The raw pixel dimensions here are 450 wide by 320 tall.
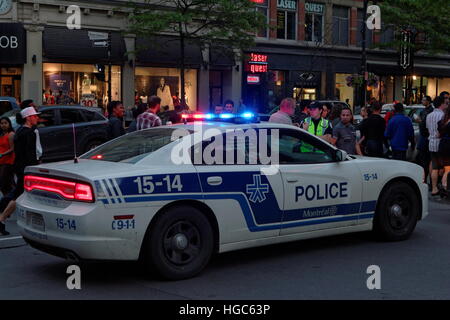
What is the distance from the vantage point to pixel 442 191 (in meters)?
12.3

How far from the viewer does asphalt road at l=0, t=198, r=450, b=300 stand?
609 cm

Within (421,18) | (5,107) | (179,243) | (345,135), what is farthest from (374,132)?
(421,18)

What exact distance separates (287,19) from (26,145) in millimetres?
→ 28558

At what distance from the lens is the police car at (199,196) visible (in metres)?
6.18

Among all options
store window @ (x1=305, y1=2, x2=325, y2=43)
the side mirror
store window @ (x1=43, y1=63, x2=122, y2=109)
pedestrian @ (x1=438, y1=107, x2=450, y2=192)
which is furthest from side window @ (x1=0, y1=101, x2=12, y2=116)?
store window @ (x1=305, y1=2, x2=325, y2=43)

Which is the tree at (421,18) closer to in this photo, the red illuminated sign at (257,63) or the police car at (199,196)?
the red illuminated sign at (257,63)

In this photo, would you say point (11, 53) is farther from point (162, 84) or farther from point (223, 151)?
point (223, 151)

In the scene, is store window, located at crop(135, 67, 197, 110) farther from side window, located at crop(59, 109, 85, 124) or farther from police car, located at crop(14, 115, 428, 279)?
police car, located at crop(14, 115, 428, 279)

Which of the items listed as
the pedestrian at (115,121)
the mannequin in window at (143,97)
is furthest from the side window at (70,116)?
the mannequin in window at (143,97)

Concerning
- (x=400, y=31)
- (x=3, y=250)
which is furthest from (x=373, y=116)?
(x=400, y=31)

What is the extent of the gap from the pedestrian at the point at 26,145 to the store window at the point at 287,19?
90.4 ft

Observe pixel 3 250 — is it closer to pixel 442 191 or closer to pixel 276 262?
pixel 276 262

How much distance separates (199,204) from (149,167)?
625mm

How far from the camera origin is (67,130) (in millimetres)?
17547
